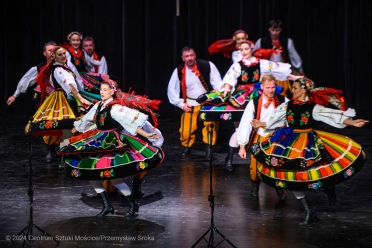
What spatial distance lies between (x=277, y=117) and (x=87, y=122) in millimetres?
1627

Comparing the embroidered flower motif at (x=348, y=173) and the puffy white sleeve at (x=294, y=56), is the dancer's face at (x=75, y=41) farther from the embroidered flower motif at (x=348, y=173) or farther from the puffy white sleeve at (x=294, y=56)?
the embroidered flower motif at (x=348, y=173)

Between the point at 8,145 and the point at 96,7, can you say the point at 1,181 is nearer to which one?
the point at 8,145

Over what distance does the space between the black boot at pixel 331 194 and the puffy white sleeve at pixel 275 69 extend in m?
2.19

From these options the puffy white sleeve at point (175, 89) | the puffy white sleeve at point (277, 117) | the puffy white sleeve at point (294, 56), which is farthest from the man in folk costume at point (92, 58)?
the puffy white sleeve at point (277, 117)

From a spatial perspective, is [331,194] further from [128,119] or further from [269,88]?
[128,119]

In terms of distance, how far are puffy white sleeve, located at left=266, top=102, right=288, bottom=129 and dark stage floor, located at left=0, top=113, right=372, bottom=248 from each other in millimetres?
707

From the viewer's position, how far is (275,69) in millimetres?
8531

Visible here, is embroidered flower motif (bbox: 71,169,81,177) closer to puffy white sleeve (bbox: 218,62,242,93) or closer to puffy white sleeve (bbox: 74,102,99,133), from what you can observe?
puffy white sleeve (bbox: 74,102,99,133)

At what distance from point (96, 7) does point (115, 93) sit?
464cm

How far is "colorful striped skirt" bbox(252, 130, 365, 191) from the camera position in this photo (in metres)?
6.13

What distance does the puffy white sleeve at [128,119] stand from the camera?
21.2 feet

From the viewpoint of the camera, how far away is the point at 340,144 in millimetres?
6293

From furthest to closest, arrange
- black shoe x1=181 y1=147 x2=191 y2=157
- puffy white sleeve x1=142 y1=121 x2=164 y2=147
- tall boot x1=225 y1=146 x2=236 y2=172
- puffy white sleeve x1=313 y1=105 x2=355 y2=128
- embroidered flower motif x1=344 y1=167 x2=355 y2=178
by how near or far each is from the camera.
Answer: black shoe x1=181 y1=147 x2=191 y2=157 < tall boot x1=225 y1=146 x2=236 y2=172 < puffy white sleeve x1=142 y1=121 x2=164 y2=147 < puffy white sleeve x1=313 y1=105 x2=355 y2=128 < embroidered flower motif x1=344 y1=167 x2=355 y2=178

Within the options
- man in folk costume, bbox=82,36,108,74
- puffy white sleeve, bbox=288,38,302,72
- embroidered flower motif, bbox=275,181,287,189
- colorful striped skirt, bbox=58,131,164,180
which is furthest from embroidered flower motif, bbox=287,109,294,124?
puffy white sleeve, bbox=288,38,302,72
